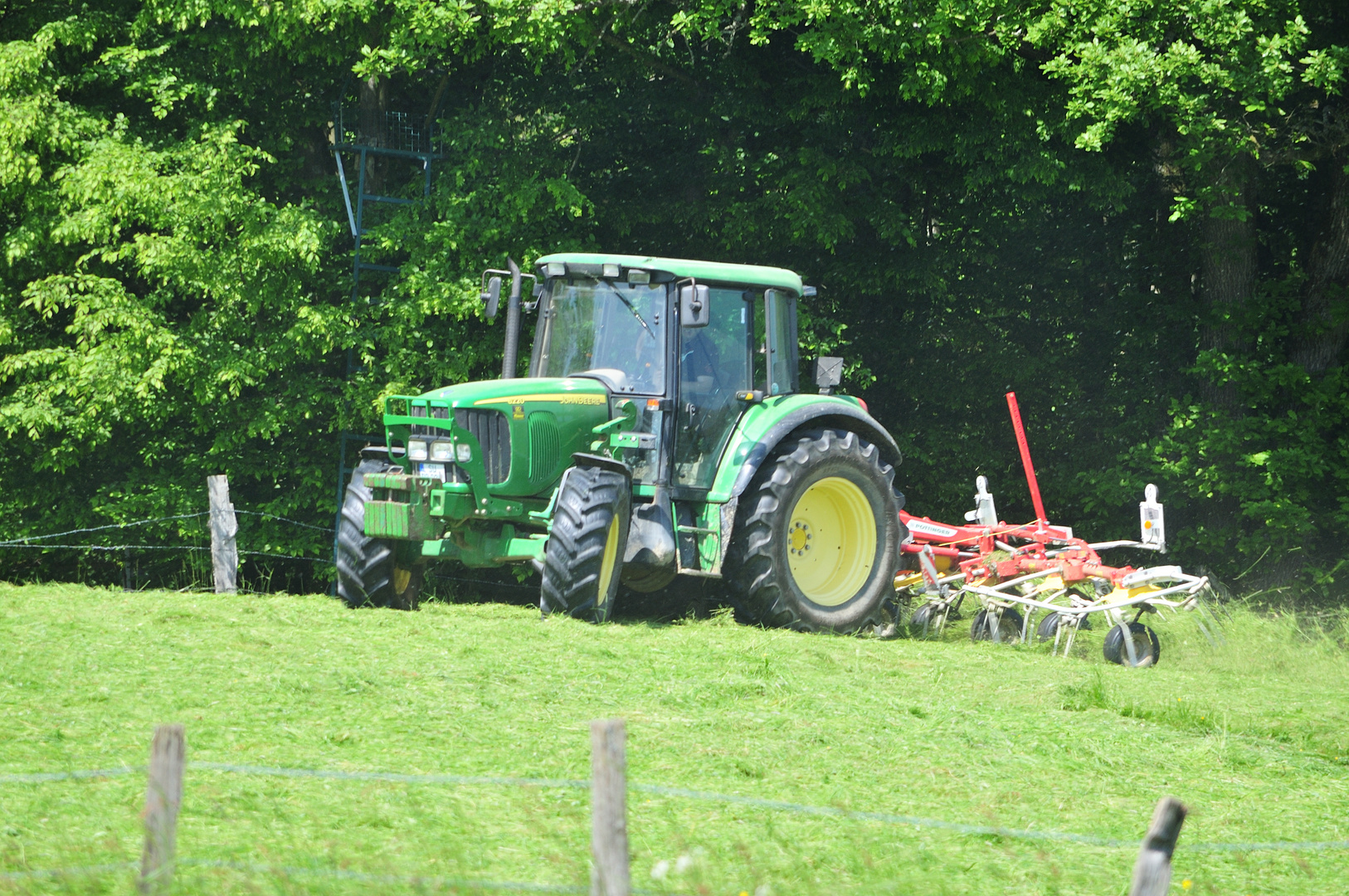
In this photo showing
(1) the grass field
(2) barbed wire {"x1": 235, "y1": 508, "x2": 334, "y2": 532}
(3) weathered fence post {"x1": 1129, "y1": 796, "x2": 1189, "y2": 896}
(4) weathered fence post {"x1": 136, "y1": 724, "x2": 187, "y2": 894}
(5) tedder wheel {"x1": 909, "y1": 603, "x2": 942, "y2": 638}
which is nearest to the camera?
(3) weathered fence post {"x1": 1129, "y1": 796, "x2": 1189, "y2": 896}

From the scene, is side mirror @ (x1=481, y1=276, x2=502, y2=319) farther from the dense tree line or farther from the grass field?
the dense tree line

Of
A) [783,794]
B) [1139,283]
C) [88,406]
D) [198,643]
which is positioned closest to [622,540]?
[198,643]

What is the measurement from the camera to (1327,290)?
13.0 m

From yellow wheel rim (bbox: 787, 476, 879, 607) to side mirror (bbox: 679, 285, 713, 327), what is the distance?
1734 mm

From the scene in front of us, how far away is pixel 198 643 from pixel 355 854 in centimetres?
320

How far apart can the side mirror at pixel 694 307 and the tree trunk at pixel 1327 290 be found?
7.28 meters

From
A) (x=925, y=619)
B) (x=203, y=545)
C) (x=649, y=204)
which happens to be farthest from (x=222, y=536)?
(x=649, y=204)

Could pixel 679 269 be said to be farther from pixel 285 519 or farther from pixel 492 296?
pixel 285 519

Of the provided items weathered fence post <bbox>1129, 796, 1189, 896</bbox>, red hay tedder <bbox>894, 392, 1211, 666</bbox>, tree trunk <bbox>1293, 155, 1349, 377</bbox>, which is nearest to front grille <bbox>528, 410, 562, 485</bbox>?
red hay tedder <bbox>894, 392, 1211, 666</bbox>

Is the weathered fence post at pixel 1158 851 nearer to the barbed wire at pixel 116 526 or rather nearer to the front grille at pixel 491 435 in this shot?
the front grille at pixel 491 435

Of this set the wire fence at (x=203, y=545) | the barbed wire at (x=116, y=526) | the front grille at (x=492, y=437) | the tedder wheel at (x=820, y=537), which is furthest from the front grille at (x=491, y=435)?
the barbed wire at (x=116, y=526)

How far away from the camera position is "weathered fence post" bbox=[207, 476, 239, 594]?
10.8 meters

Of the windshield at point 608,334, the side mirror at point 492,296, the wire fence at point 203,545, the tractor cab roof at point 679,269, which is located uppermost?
the tractor cab roof at point 679,269

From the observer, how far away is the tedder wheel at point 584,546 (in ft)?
26.0
